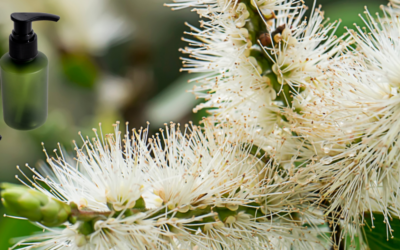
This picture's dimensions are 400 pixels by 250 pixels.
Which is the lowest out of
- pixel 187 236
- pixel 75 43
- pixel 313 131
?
pixel 187 236

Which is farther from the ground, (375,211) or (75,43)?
(75,43)

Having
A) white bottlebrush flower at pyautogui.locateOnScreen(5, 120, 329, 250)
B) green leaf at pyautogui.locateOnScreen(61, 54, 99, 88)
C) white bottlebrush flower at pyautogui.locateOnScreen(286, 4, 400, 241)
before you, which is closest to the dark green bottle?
white bottlebrush flower at pyautogui.locateOnScreen(5, 120, 329, 250)

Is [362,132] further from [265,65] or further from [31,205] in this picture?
[31,205]

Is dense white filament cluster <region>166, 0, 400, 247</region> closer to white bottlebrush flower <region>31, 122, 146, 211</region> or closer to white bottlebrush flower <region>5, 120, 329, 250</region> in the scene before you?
white bottlebrush flower <region>5, 120, 329, 250</region>

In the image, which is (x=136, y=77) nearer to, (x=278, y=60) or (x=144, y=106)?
(x=144, y=106)

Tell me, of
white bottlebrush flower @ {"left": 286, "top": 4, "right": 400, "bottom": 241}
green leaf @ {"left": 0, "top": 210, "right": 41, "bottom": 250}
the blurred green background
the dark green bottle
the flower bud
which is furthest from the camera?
the blurred green background

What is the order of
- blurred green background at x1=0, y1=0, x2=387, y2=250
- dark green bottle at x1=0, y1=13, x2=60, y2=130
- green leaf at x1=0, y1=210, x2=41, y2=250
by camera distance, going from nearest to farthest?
dark green bottle at x1=0, y1=13, x2=60, y2=130 < green leaf at x1=0, y1=210, x2=41, y2=250 < blurred green background at x1=0, y1=0, x2=387, y2=250

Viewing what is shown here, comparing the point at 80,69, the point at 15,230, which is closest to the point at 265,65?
the point at 15,230

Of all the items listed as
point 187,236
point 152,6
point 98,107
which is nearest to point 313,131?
point 187,236
